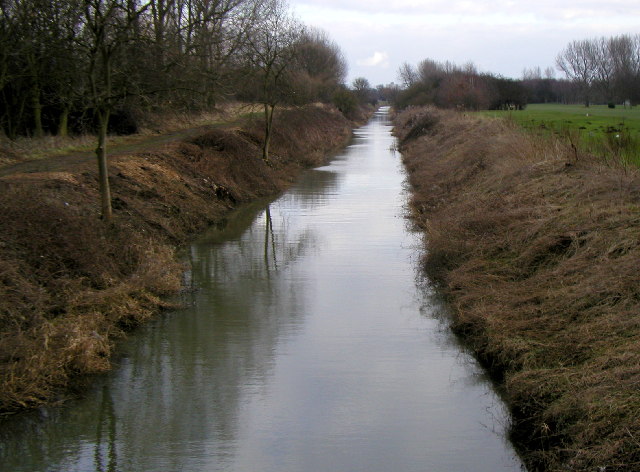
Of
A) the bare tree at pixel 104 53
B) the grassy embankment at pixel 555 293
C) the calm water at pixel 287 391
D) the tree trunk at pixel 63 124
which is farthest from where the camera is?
the tree trunk at pixel 63 124

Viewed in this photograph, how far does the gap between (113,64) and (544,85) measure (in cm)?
10884

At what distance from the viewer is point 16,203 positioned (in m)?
11.4

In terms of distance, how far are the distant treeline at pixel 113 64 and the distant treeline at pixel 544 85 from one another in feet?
97.1

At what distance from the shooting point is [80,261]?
448 inches

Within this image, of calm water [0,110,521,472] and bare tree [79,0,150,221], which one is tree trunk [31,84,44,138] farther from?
calm water [0,110,521,472]

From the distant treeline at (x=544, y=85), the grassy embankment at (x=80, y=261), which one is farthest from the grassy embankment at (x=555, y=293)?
the distant treeline at (x=544, y=85)

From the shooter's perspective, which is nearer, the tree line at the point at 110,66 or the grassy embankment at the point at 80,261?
the grassy embankment at the point at 80,261

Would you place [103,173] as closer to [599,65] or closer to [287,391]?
[287,391]

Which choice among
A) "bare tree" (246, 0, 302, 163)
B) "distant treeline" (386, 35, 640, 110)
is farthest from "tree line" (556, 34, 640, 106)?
"bare tree" (246, 0, 302, 163)

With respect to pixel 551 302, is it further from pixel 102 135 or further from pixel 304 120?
pixel 304 120

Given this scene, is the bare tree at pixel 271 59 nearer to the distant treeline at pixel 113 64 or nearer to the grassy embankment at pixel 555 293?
the distant treeline at pixel 113 64

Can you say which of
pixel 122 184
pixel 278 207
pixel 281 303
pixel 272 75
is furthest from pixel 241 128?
pixel 281 303

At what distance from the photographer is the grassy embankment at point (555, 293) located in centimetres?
668

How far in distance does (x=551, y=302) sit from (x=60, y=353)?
19.5ft
